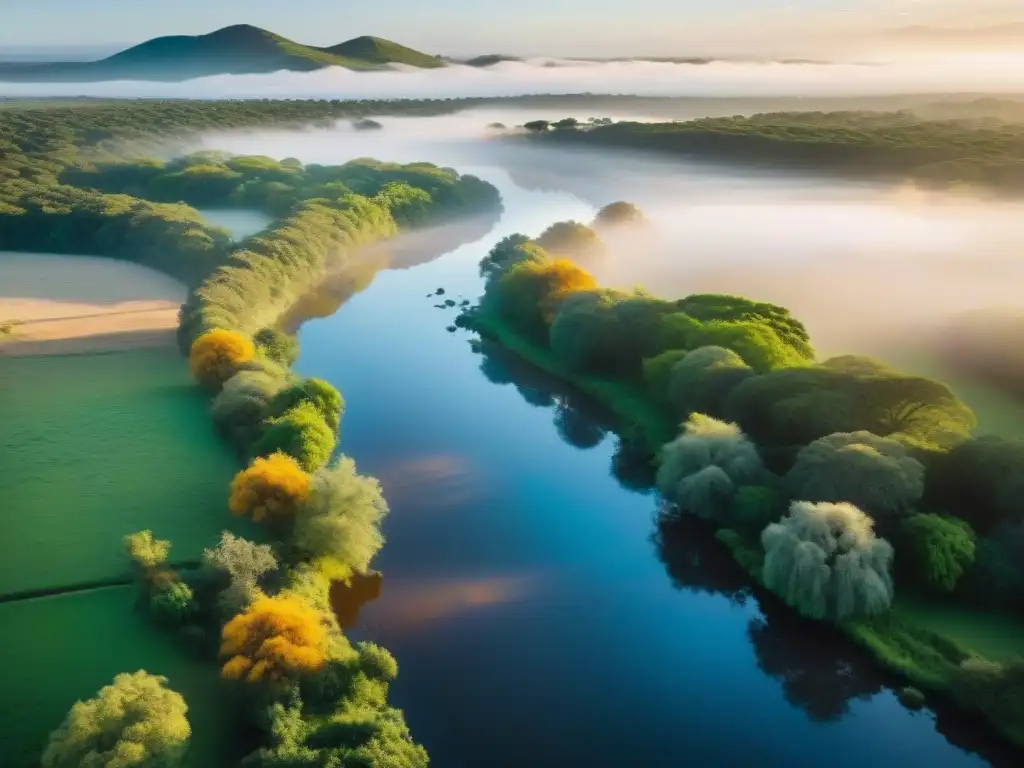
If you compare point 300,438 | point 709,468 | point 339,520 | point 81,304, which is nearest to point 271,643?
point 339,520

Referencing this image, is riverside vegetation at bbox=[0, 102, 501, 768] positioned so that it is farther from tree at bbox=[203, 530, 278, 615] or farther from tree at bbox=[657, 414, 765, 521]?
tree at bbox=[657, 414, 765, 521]

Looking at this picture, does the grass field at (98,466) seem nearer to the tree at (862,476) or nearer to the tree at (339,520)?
the tree at (339,520)

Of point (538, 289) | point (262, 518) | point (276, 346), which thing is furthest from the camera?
point (538, 289)

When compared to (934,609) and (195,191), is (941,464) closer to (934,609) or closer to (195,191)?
(934,609)

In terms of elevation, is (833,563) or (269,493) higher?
(269,493)

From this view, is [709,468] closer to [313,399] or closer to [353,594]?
[353,594]

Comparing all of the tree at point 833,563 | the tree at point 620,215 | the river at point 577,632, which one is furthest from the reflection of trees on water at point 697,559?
the tree at point 620,215

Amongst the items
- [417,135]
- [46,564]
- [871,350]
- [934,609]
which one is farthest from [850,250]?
[417,135]
